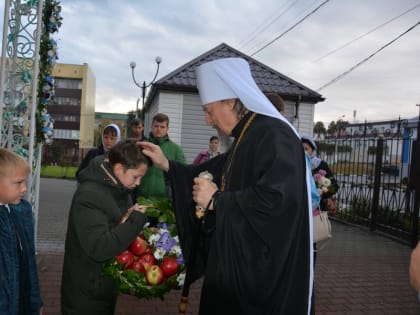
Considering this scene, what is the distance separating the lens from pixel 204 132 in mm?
12859

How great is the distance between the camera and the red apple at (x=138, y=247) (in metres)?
2.36

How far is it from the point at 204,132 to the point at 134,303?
8565 mm

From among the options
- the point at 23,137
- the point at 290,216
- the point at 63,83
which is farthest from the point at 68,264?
the point at 63,83

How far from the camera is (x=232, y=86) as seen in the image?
91.6 inches

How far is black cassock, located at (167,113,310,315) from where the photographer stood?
2004 millimetres

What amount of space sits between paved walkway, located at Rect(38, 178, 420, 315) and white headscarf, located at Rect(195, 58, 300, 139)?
2.92m

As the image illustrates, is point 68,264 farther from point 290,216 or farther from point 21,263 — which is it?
point 290,216

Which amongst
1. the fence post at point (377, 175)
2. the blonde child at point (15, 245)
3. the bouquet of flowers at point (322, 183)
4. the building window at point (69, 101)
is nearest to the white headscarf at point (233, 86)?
the blonde child at point (15, 245)

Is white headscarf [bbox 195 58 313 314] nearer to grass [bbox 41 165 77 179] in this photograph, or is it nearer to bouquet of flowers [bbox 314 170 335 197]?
bouquet of flowers [bbox 314 170 335 197]

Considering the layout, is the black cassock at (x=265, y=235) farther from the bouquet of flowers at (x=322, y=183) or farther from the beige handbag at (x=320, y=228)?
the bouquet of flowers at (x=322, y=183)

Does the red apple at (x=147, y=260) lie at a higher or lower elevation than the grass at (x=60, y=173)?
higher

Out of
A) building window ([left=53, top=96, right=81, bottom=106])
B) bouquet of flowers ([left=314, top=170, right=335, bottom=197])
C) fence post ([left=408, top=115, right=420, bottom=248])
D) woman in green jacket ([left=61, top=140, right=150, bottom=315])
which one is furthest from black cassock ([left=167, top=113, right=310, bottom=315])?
building window ([left=53, top=96, right=81, bottom=106])

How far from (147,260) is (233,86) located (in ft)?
3.54

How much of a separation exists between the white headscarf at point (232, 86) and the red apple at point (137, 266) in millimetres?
981
